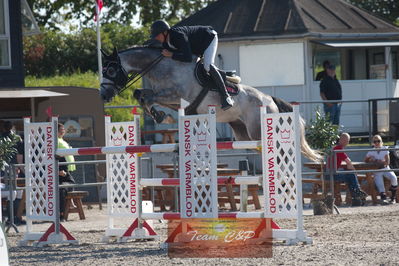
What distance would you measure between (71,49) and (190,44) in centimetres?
2561

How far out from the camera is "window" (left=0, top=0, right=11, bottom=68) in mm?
20031

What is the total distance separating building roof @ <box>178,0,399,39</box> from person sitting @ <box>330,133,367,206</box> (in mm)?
8161

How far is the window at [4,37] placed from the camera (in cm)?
2003

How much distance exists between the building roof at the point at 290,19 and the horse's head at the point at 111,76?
481 inches

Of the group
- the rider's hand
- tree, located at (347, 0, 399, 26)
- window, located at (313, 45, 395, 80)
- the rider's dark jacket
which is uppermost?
tree, located at (347, 0, 399, 26)

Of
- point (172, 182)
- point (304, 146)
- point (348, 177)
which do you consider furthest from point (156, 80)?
point (348, 177)

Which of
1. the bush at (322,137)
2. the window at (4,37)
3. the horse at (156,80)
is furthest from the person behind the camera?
the window at (4,37)

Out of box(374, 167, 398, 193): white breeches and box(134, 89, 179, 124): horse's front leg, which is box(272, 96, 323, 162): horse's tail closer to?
box(134, 89, 179, 124): horse's front leg

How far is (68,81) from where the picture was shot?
32469 millimetres

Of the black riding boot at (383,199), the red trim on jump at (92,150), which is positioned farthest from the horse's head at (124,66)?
the black riding boot at (383,199)

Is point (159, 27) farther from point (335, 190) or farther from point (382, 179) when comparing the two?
point (382, 179)

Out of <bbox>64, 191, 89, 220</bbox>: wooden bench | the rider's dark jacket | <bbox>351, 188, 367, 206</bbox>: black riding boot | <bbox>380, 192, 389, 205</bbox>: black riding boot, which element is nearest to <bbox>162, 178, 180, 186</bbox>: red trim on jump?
the rider's dark jacket

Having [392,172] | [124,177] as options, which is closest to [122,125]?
[124,177]

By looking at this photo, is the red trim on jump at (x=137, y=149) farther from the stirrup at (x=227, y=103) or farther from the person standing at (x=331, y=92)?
the person standing at (x=331, y=92)
